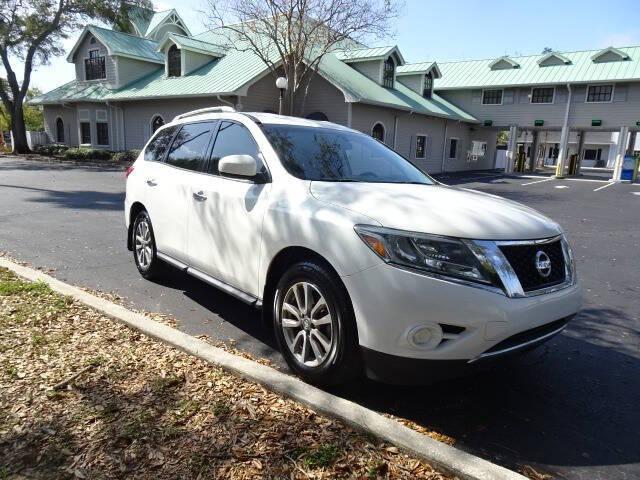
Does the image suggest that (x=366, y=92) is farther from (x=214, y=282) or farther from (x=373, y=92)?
(x=214, y=282)

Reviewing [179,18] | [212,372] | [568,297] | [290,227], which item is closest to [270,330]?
[212,372]

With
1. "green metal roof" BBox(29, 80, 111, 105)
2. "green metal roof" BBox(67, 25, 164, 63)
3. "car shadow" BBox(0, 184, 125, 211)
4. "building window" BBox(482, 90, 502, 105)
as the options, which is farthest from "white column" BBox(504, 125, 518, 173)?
"car shadow" BBox(0, 184, 125, 211)

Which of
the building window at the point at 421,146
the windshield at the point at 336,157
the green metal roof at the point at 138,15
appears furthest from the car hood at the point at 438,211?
the green metal roof at the point at 138,15

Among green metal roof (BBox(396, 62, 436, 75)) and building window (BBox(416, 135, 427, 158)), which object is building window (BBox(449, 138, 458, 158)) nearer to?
building window (BBox(416, 135, 427, 158))

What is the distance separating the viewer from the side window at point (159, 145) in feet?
17.5

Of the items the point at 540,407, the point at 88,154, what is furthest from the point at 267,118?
the point at 88,154

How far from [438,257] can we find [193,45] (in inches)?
1005

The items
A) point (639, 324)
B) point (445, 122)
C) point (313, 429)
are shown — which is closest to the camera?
point (313, 429)

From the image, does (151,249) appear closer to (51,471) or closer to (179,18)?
(51,471)

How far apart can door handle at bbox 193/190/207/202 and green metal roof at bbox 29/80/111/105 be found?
26.1 meters

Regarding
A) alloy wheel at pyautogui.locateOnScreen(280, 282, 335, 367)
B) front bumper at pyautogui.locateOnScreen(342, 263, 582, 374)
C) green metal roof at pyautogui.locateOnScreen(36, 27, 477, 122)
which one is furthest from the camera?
green metal roof at pyautogui.locateOnScreen(36, 27, 477, 122)

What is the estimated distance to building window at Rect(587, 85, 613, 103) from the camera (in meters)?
29.1

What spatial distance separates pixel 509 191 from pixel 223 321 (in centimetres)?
1939

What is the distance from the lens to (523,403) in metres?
3.20
